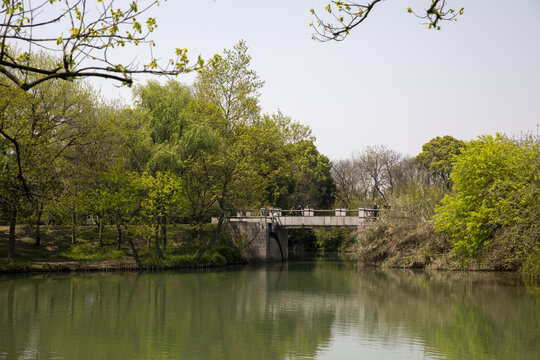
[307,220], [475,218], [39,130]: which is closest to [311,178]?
[307,220]

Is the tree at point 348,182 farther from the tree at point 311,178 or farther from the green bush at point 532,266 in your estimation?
the green bush at point 532,266

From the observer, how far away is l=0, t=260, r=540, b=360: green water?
42.0 feet

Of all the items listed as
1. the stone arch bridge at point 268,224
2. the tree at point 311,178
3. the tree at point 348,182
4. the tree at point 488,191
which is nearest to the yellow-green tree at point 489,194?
the tree at point 488,191

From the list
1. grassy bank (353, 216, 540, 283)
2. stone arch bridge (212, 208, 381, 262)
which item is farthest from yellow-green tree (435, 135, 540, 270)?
stone arch bridge (212, 208, 381, 262)

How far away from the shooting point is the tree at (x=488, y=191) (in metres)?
24.6

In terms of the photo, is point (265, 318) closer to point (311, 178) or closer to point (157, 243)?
point (157, 243)

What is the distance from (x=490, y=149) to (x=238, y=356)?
19683 mm

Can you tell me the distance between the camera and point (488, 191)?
26047 millimetres

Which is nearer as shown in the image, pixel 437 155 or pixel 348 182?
pixel 437 155

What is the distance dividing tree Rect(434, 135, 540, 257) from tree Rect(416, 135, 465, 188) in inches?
1278

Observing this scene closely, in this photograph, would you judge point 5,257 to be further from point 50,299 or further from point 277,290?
point 277,290

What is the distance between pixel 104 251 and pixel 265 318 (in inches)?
763

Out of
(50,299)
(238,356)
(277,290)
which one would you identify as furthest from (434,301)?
(50,299)

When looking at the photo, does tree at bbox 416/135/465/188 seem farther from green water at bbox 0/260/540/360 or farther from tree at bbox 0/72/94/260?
tree at bbox 0/72/94/260
